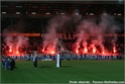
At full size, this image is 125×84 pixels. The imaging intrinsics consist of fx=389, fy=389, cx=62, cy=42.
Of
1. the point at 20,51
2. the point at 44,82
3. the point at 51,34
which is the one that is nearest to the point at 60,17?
the point at 51,34

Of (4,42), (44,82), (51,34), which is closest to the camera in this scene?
(44,82)

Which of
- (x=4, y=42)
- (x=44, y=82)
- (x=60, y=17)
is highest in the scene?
(x=60, y=17)

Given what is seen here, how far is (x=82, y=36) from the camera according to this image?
3410 inches

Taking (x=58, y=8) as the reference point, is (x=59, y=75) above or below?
below

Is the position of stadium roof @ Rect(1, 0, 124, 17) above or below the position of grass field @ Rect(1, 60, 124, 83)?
above

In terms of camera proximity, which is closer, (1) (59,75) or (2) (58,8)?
(1) (59,75)

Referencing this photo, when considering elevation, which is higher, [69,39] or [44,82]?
[69,39]

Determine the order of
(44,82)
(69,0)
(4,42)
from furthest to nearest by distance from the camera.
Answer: (4,42), (69,0), (44,82)

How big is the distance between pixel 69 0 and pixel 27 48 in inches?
784

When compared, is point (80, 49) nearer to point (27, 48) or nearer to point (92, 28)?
point (92, 28)

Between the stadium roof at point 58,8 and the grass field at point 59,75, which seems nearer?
the grass field at point 59,75

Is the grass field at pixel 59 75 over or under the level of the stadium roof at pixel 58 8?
under

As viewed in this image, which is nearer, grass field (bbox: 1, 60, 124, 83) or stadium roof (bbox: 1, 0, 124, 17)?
grass field (bbox: 1, 60, 124, 83)

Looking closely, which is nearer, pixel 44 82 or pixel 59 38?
pixel 44 82
